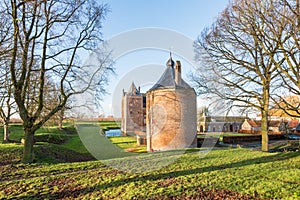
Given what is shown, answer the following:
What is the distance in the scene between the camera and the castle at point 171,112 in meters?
18.8

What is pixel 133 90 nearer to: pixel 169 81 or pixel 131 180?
pixel 169 81

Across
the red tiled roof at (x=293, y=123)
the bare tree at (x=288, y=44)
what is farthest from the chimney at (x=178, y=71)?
the red tiled roof at (x=293, y=123)

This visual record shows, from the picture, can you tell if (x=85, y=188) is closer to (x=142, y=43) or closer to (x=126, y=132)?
(x=142, y=43)

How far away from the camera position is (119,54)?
13.0 m

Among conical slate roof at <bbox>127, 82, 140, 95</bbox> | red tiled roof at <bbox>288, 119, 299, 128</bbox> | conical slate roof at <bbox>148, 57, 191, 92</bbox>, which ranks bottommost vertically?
red tiled roof at <bbox>288, 119, 299, 128</bbox>

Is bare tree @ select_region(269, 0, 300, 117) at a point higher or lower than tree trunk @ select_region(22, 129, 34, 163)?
higher

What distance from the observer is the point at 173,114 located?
1898cm

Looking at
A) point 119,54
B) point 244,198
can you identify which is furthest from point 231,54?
point 244,198

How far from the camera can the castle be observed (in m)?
18.8

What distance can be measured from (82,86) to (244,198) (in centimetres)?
1012

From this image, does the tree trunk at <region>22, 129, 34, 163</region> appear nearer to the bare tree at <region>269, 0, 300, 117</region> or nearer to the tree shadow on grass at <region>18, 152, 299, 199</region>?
the tree shadow on grass at <region>18, 152, 299, 199</region>

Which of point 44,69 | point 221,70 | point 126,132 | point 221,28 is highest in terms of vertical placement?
point 221,28

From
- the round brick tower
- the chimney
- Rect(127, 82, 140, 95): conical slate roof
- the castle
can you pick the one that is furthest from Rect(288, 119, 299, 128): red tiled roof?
the chimney

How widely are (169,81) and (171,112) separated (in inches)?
121
